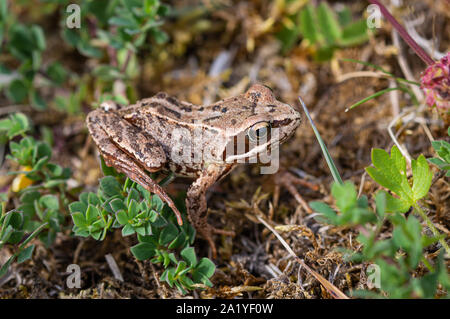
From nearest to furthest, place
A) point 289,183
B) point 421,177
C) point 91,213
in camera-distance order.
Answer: point 421,177, point 91,213, point 289,183

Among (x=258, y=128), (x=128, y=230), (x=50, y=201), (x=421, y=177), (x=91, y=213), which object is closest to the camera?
(x=421, y=177)

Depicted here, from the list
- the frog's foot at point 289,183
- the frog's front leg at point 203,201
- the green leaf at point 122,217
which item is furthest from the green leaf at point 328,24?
the green leaf at point 122,217

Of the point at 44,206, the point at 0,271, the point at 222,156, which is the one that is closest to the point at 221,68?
the point at 222,156

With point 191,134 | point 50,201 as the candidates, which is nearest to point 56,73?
point 50,201

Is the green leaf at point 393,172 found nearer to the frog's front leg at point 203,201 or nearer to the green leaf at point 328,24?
the frog's front leg at point 203,201

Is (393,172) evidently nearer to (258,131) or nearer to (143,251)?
(258,131)

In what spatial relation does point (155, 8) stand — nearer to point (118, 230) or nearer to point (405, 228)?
point (118, 230)
